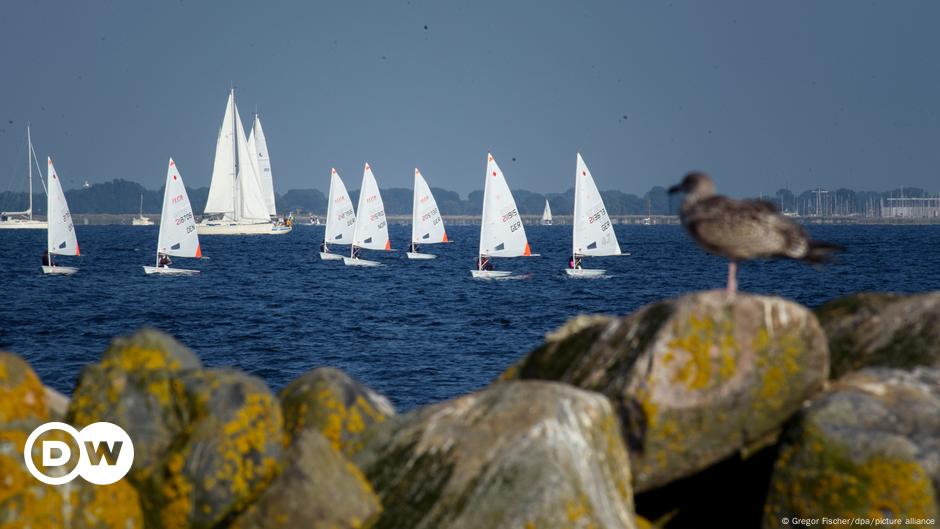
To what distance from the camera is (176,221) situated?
219 ft

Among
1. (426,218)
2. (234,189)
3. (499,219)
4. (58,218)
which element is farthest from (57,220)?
(234,189)

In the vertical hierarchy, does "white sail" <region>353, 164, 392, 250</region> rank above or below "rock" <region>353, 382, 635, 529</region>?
above

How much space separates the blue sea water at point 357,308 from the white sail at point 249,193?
4793 centimetres

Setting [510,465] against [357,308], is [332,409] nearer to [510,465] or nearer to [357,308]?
[510,465]

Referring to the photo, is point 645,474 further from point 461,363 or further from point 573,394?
point 461,363

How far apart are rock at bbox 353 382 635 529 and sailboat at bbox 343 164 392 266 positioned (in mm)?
76597

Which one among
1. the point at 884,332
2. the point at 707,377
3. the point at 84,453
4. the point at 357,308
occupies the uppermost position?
the point at 884,332

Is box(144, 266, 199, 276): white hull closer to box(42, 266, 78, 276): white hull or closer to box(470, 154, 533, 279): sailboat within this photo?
box(42, 266, 78, 276): white hull

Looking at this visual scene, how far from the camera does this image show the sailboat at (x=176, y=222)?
65062mm

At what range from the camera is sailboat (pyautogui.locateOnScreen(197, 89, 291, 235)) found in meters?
134

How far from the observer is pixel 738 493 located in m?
7.76

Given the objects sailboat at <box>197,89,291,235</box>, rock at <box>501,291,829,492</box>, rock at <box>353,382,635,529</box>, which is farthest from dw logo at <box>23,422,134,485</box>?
sailboat at <box>197,89,291,235</box>

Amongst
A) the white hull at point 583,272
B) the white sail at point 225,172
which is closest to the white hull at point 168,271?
the white hull at point 583,272

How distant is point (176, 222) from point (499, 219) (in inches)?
945
